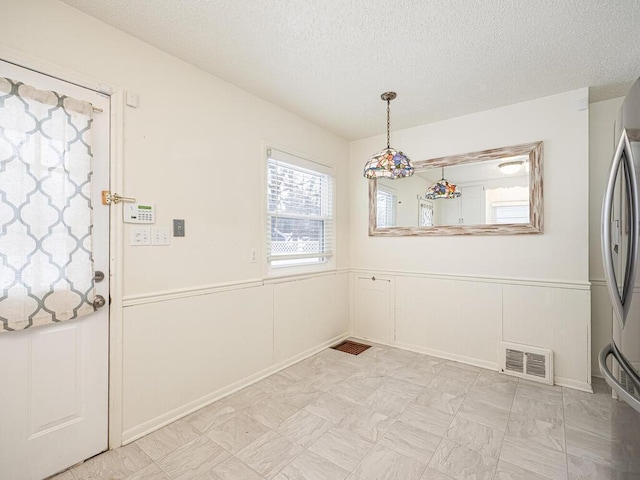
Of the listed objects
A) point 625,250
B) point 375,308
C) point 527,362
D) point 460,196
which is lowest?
point 527,362

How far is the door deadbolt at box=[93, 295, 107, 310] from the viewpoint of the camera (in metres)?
1.82

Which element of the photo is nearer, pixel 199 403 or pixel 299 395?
pixel 199 403

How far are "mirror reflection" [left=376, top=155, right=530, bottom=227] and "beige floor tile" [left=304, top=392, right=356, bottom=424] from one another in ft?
6.86

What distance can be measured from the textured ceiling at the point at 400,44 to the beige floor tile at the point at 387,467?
2.67 meters

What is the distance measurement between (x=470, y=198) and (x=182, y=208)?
9.23 ft

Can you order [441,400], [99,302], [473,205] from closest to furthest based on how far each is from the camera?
[99,302]
[441,400]
[473,205]

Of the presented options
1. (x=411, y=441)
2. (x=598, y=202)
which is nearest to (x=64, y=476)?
(x=411, y=441)

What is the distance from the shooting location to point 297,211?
3.41m

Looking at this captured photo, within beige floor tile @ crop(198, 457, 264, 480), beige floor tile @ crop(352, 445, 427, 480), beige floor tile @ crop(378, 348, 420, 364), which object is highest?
beige floor tile @ crop(378, 348, 420, 364)

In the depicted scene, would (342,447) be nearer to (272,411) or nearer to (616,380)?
(272,411)

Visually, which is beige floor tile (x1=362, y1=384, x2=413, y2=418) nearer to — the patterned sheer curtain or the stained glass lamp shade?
the stained glass lamp shade

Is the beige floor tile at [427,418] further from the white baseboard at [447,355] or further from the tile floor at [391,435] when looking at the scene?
the white baseboard at [447,355]

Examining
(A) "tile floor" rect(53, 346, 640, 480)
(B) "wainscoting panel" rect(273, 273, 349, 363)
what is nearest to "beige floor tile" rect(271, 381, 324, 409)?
(A) "tile floor" rect(53, 346, 640, 480)

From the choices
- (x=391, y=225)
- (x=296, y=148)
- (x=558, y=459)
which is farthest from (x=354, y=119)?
(x=558, y=459)
